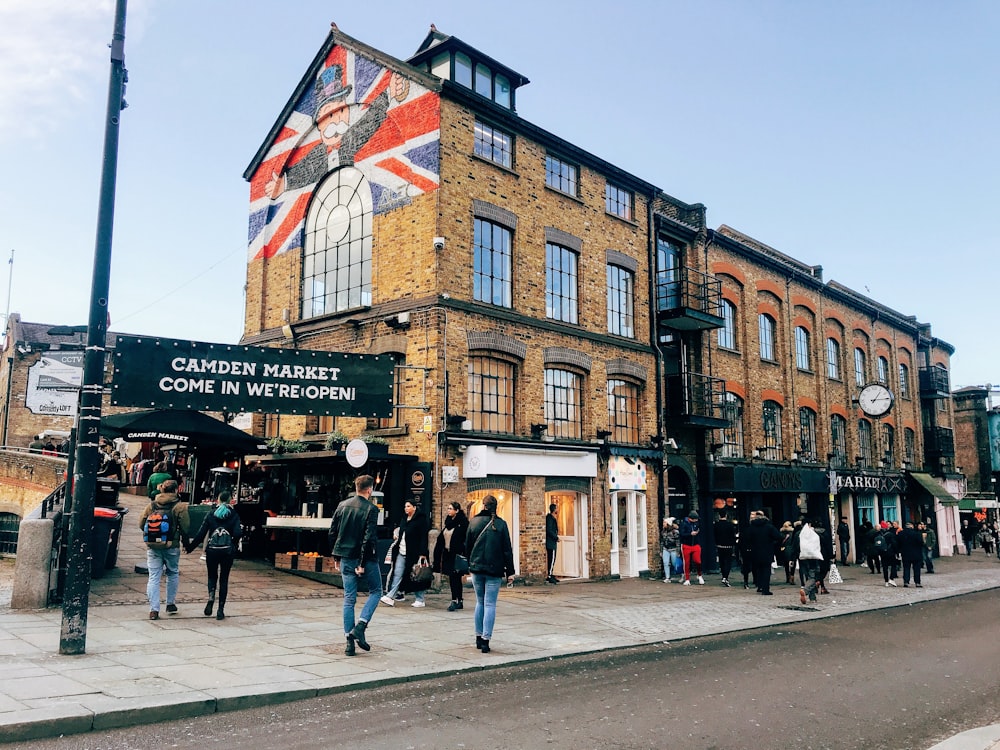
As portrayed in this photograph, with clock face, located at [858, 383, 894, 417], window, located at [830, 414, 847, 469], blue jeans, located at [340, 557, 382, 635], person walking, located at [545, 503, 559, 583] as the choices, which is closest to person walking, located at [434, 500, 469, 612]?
person walking, located at [545, 503, 559, 583]

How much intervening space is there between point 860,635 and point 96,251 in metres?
11.5

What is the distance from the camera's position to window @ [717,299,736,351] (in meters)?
24.5

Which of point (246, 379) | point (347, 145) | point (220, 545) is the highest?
point (347, 145)

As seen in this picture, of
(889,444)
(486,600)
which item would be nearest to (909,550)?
(889,444)

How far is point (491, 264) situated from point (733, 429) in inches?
422

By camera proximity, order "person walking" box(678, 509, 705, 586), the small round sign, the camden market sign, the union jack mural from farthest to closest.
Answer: "person walking" box(678, 509, 705, 586), the union jack mural, the small round sign, the camden market sign

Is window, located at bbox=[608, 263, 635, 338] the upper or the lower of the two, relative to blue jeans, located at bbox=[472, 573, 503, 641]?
upper

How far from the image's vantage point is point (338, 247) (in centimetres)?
1917

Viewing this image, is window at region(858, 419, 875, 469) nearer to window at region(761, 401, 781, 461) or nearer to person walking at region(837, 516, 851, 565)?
person walking at region(837, 516, 851, 565)

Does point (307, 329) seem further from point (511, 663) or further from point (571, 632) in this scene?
point (511, 663)

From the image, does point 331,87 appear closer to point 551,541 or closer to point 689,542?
point 551,541

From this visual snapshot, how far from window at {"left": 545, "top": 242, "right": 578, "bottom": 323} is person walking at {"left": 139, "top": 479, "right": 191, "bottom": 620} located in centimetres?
1020

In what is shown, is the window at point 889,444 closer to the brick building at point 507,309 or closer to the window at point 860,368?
the window at point 860,368

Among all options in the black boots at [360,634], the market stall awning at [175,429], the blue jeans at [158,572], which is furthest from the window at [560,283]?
the black boots at [360,634]
